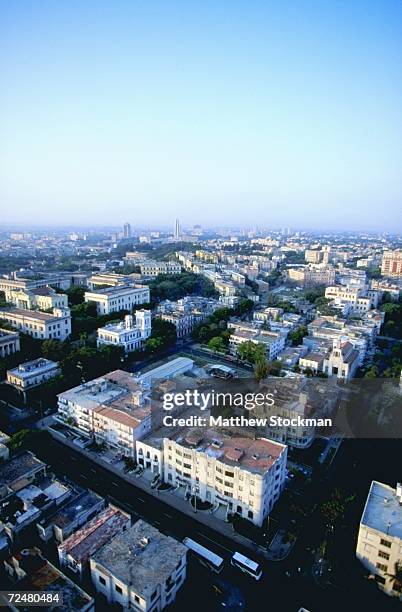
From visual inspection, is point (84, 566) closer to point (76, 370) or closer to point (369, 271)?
point (76, 370)

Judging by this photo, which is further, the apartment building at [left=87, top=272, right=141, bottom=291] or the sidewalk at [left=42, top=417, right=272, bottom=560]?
A: the apartment building at [left=87, top=272, right=141, bottom=291]

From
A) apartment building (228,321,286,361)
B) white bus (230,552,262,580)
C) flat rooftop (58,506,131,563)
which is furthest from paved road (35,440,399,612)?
apartment building (228,321,286,361)

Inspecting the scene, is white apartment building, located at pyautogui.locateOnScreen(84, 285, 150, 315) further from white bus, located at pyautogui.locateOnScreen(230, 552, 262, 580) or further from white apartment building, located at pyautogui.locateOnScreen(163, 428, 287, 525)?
white bus, located at pyautogui.locateOnScreen(230, 552, 262, 580)

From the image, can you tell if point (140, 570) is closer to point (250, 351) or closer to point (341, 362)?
point (250, 351)

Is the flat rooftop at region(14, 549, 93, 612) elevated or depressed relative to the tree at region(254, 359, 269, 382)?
depressed

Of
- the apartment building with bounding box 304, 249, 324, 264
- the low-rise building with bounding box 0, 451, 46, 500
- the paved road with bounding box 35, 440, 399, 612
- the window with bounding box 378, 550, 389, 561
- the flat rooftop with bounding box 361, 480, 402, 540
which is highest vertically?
the apartment building with bounding box 304, 249, 324, 264

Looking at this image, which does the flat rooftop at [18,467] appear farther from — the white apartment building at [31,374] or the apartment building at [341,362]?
the apartment building at [341,362]

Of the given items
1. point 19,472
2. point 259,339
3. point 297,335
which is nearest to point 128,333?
point 259,339
